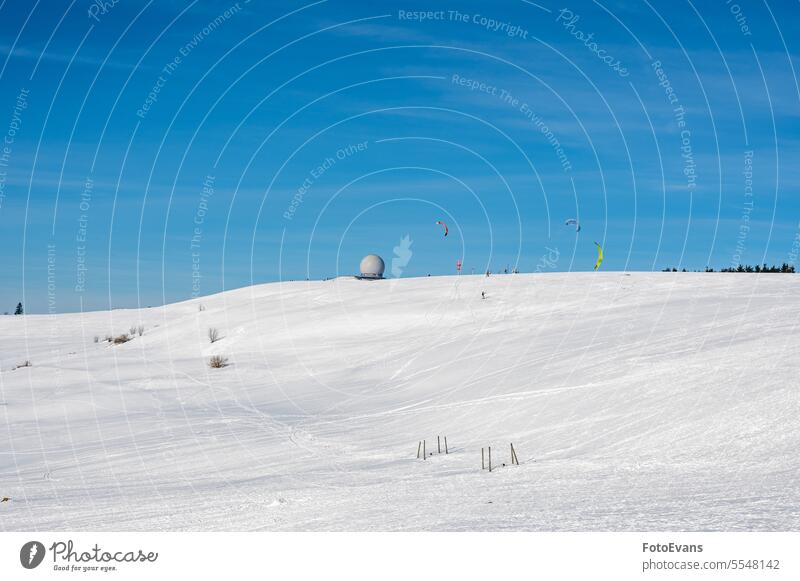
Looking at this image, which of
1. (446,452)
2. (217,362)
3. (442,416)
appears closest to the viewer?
(446,452)

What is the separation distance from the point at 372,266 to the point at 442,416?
3529cm

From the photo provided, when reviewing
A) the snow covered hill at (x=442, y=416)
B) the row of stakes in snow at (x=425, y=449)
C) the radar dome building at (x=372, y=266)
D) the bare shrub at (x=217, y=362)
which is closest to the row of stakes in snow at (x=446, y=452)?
the row of stakes in snow at (x=425, y=449)

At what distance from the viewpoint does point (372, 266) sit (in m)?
53.4

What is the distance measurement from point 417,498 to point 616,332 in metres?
14.4

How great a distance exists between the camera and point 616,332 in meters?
23.8

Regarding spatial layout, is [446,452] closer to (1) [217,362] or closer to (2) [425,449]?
(2) [425,449]

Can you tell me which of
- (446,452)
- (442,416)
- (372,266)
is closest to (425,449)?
(446,452)

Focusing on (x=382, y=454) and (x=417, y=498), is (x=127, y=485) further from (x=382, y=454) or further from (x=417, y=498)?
(x=417, y=498)

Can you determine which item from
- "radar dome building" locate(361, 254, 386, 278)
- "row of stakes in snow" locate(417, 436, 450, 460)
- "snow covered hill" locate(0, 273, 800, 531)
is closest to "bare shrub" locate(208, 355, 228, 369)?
"snow covered hill" locate(0, 273, 800, 531)

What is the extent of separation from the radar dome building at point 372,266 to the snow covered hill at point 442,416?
16.0 meters

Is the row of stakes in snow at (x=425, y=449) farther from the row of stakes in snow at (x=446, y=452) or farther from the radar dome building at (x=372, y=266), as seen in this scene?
the radar dome building at (x=372, y=266)

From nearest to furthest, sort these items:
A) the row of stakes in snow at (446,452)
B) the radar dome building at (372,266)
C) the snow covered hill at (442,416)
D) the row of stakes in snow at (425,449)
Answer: the snow covered hill at (442,416), the row of stakes in snow at (446,452), the row of stakes in snow at (425,449), the radar dome building at (372,266)

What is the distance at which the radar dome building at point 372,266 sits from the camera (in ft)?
175
